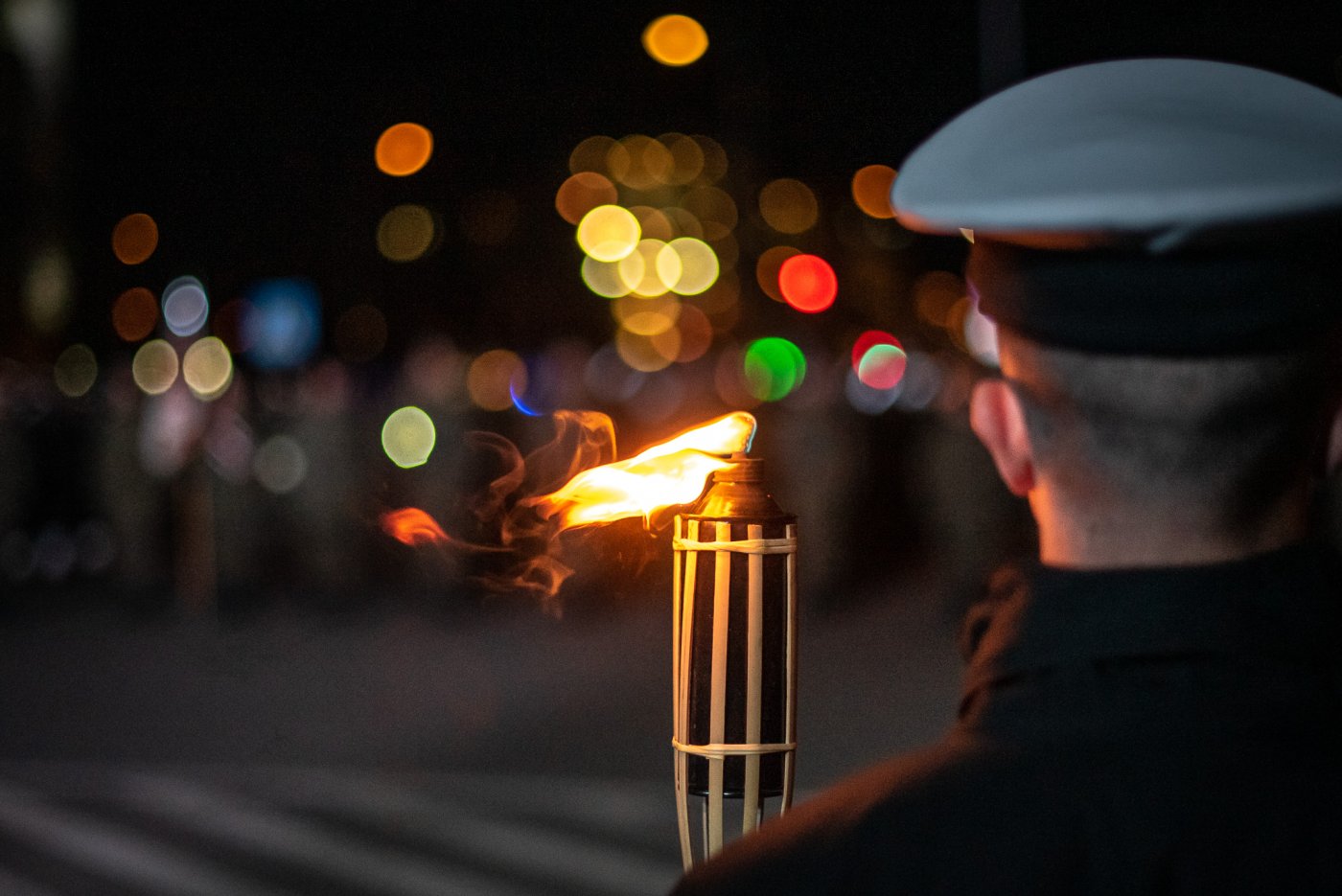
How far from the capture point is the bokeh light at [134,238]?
2098cm

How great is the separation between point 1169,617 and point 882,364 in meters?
22.6

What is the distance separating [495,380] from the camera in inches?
540

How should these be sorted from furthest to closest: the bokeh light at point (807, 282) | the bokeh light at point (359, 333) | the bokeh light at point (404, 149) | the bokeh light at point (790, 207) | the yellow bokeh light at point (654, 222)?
the bokeh light at point (807, 282), the bokeh light at point (790, 207), the yellow bokeh light at point (654, 222), the bokeh light at point (359, 333), the bokeh light at point (404, 149)

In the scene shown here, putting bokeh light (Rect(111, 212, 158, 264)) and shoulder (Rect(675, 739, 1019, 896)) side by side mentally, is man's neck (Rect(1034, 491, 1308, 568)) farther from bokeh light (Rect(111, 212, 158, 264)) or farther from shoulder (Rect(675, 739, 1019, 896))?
bokeh light (Rect(111, 212, 158, 264))

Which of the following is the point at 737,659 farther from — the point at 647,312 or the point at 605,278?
the point at 647,312

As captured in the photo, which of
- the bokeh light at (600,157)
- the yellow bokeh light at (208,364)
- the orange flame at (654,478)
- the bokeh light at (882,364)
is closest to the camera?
the orange flame at (654,478)

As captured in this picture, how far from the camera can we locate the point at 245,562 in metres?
11.3

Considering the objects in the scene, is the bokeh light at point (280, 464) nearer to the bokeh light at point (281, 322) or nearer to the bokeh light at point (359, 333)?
the bokeh light at point (281, 322)

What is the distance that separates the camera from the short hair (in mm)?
1192

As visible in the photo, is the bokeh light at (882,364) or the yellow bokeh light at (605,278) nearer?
the bokeh light at (882,364)

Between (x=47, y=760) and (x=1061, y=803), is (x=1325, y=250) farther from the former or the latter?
(x=47, y=760)

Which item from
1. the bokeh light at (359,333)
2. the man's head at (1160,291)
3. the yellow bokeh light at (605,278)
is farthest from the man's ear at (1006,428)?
the yellow bokeh light at (605,278)

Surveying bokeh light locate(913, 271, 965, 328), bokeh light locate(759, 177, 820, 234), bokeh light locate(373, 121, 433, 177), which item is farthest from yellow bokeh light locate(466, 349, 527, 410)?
bokeh light locate(913, 271, 965, 328)

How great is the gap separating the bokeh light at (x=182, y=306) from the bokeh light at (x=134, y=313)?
25cm
